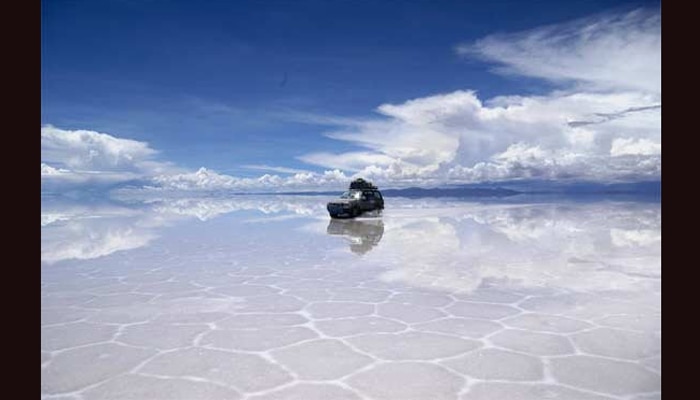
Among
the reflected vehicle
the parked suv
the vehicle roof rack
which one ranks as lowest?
the reflected vehicle

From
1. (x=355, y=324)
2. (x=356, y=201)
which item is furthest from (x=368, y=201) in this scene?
(x=355, y=324)

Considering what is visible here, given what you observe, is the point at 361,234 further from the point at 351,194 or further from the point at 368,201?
the point at 368,201

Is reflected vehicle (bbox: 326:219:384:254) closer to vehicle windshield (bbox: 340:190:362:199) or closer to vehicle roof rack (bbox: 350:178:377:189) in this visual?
vehicle windshield (bbox: 340:190:362:199)

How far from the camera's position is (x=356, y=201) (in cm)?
2384

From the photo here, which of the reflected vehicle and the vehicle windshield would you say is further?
the vehicle windshield

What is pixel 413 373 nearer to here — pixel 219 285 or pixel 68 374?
pixel 68 374

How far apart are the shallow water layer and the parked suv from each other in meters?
10.8

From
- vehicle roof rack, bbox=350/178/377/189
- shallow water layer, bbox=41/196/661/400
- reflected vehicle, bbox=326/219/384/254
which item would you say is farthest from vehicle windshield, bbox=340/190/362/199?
shallow water layer, bbox=41/196/661/400

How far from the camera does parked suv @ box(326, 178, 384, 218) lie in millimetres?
22891

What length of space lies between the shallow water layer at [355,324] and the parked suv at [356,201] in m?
10.8

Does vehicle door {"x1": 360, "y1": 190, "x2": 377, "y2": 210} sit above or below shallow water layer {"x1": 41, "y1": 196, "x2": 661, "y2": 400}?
above

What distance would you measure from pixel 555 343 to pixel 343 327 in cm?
228

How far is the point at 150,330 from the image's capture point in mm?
5750

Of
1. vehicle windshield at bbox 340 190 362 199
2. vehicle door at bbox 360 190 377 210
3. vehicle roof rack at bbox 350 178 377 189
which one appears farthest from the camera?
vehicle roof rack at bbox 350 178 377 189
